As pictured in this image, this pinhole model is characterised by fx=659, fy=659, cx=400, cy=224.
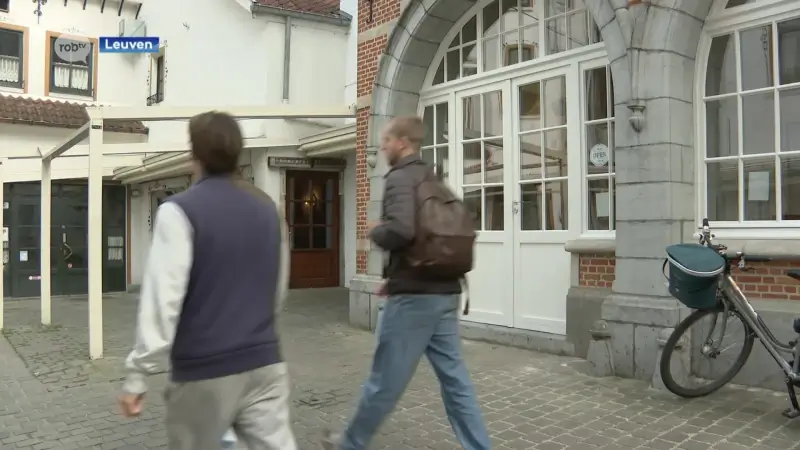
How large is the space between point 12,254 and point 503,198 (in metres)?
11.7

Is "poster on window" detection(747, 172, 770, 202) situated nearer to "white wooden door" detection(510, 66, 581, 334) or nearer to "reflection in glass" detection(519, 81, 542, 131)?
"white wooden door" detection(510, 66, 581, 334)

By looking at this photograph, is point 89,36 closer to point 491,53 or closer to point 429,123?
point 429,123

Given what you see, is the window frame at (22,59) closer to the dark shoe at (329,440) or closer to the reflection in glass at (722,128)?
the dark shoe at (329,440)

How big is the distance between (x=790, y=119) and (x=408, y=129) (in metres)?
3.55

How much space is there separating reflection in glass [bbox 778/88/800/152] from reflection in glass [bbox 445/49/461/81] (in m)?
3.71

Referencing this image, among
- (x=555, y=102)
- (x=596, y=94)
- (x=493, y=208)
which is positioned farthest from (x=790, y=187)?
(x=493, y=208)

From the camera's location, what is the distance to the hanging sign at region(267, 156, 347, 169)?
40.2ft

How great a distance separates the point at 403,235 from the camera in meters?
3.03

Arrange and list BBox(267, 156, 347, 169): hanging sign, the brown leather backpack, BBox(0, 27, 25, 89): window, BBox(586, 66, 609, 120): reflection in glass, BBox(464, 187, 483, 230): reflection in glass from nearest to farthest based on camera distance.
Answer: the brown leather backpack < BBox(586, 66, 609, 120): reflection in glass < BBox(464, 187, 483, 230): reflection in glass < BBox(267, 156, 347, 169): hanging sign < BBox(0, 27, 25, 89): window

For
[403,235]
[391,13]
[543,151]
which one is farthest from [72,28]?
[403,235]

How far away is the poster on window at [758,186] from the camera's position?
5254mm

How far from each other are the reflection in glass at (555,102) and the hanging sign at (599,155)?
463 mm

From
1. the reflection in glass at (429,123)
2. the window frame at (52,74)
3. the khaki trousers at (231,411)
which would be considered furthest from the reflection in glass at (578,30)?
the window frame at (52,74)

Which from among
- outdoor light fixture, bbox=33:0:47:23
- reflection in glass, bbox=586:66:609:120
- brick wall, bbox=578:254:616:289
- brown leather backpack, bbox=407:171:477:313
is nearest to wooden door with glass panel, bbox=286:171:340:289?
outdoor light fixture, bbox=33:0:47:23
